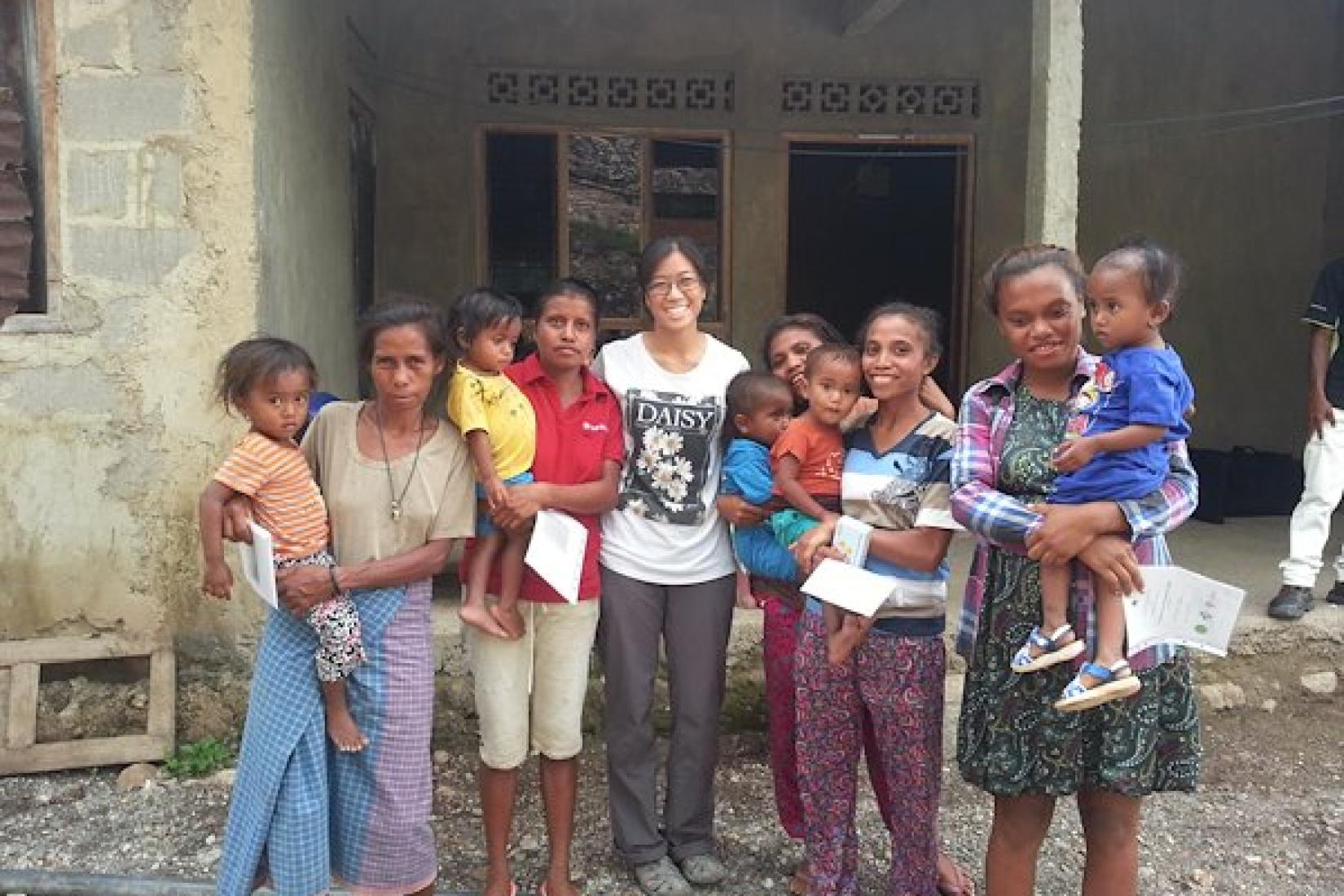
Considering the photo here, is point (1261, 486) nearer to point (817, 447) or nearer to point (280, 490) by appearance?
point (817, 447)

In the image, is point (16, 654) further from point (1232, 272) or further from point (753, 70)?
point (1232, 272)

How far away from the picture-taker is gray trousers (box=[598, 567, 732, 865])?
110 inches

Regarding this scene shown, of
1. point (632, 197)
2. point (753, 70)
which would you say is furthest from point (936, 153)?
point (632, 197)

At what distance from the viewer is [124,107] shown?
3492mm

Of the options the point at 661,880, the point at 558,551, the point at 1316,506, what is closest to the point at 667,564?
the point at 558,551

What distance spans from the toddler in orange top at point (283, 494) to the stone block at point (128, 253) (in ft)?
4.96

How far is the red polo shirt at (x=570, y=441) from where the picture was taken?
2.61 metres

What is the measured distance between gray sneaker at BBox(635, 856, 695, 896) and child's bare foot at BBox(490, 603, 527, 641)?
32.4 inches

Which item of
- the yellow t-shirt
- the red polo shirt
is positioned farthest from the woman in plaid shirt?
the yellow t-shirt

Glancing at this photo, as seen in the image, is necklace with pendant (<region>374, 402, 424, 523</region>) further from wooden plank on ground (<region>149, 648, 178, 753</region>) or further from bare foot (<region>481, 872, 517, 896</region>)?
wooden plank on ground (<region>149, 648, 178, 753</region>)

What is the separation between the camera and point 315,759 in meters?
2.29

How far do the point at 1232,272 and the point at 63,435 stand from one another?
6.68 metres

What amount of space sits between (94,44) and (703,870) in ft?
10.7

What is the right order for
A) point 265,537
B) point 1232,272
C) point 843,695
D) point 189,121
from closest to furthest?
point 265,537 < point 843,695 < point 189,121 < point 1232,272
